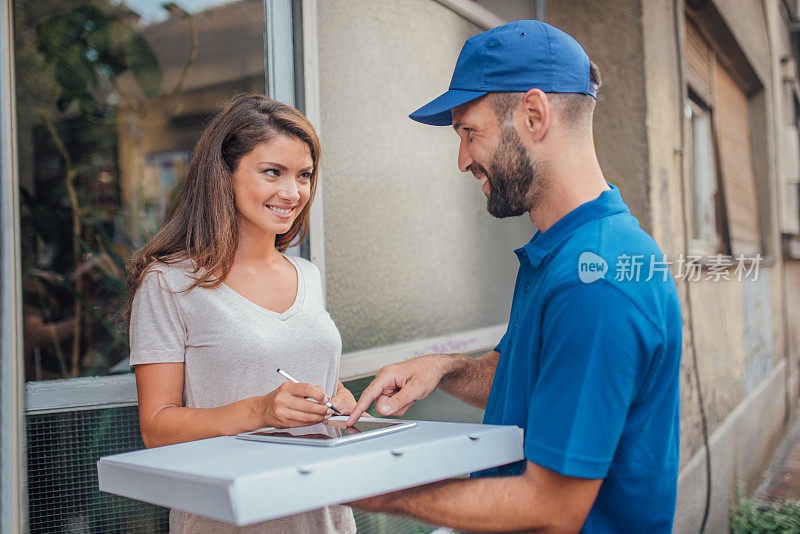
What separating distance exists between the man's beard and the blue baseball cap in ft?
0.28

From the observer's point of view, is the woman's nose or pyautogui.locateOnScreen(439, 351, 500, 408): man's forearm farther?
the woman's nose

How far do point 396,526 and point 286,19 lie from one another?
66.2 inches

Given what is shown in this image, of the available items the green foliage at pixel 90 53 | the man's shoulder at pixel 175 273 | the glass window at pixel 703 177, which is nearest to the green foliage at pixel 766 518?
the glass window at pixel 703 177

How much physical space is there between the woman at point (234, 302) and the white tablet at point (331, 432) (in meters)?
0.02

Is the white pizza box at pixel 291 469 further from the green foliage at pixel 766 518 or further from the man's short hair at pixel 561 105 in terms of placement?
the green foliage at pixel 766 518

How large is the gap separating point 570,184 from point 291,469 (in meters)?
0.69

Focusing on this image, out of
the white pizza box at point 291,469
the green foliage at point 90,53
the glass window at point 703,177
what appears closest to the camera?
the white pizza box at point 291,469

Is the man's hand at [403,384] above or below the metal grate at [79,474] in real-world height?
above

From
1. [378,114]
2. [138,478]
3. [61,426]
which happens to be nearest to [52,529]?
[61,426]

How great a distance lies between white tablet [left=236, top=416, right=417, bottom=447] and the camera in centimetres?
93

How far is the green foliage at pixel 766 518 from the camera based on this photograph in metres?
3.76

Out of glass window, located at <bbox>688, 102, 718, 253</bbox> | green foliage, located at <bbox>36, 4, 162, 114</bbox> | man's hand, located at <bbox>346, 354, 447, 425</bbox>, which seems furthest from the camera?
glass window, located at <bbox>688, 102, 718, 253</bbox>

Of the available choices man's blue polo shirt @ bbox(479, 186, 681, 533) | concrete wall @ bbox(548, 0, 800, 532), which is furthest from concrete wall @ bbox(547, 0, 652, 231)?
man's blue polo shirt @ bbox(479, 186, 681, 533)

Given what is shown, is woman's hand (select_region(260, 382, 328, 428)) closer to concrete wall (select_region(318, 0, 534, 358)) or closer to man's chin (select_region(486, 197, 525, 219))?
man's chin (select_region(486, 197, 525, 219))
